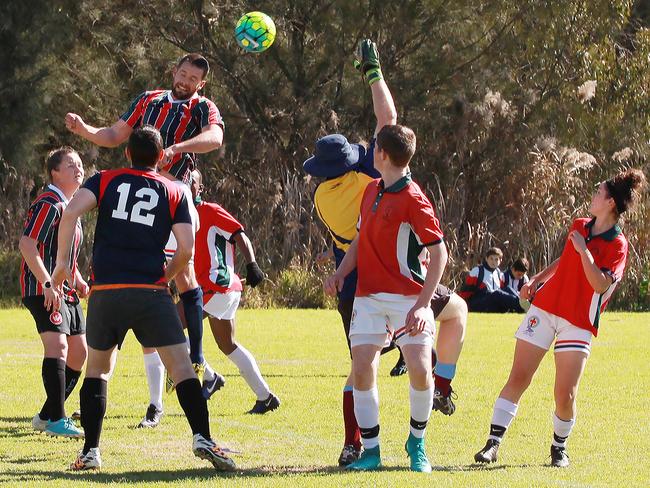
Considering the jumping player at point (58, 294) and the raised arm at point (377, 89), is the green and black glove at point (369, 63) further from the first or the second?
the jumping player at point (58, 294)

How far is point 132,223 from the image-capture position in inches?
250

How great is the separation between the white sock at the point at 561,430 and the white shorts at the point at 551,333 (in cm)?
40

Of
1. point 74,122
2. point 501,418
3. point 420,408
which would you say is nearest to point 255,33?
point 74,122

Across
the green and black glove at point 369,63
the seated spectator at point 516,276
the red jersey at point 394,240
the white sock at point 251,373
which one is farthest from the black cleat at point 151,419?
the seated spectator at point 516,276

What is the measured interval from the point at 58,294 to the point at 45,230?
46cm

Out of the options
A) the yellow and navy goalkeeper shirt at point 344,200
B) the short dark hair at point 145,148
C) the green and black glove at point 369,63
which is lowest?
the yellow and navy goalkeeper shirt at point 344,200

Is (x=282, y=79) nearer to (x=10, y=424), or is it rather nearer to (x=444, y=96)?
(x=444, y=96)

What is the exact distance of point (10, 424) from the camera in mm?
8297

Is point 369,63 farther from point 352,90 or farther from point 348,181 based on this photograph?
point 352,90

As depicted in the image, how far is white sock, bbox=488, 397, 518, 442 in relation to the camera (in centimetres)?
699

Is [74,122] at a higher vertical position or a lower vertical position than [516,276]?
higher

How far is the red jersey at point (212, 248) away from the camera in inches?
366

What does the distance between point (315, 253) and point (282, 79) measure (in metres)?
3.83

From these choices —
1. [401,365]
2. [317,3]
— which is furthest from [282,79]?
[401,365]
